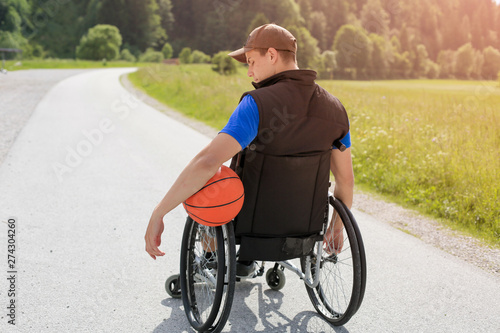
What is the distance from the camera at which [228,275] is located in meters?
2.47

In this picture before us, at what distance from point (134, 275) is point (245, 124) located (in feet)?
6.32

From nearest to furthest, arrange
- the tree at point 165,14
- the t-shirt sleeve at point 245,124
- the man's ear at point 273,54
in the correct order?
the t-shirt sleeve at point 245,124 → the man's ear at point 273,54 → the tree at point 165,14

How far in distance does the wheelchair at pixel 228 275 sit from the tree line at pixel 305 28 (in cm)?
3933

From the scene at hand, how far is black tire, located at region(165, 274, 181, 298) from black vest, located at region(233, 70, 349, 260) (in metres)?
0.82

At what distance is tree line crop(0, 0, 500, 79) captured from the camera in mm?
59156

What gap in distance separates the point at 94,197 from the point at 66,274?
2.16 meters

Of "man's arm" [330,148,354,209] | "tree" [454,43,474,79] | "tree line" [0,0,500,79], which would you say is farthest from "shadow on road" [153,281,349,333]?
"tree line" [0,0,500,79]

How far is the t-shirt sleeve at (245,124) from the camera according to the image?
2.30 metres

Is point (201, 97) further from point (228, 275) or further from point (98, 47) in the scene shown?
point (98, 47)

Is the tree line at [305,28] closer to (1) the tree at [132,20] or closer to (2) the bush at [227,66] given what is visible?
(1) the tree at [132,20]

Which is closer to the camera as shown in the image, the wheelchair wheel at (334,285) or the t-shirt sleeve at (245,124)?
the t-shirt sleeve at (245,124)

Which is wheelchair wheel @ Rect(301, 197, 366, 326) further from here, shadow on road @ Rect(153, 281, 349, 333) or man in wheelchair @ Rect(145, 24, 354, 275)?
man in wheelchair @ Rect(145, 24, 354, 275)

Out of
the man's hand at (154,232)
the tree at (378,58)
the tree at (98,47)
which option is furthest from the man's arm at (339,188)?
the tree at (98,47)

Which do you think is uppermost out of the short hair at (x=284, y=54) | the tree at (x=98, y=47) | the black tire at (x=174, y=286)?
the tree at (x=98, y=47)
